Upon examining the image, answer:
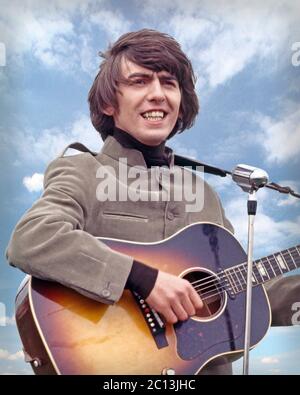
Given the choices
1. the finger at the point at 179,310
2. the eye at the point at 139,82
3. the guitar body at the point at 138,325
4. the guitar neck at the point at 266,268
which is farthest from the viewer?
the eye at the point at 139,82

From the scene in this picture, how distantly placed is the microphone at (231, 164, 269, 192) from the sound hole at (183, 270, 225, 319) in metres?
0.29

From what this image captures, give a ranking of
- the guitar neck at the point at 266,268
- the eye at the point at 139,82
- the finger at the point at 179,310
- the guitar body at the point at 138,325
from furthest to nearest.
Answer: the eye at the point at 139,82 → the guitar neck at the point at 266,268 → the finger at the point at 179,310 → the guitar body at the point at 138,325

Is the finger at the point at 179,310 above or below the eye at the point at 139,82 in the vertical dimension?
below

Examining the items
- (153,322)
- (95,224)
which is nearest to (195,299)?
(153,322)

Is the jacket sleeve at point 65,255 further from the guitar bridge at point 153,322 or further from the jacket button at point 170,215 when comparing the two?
the jacket button at point 170,215

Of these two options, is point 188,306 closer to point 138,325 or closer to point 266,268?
point 138,325

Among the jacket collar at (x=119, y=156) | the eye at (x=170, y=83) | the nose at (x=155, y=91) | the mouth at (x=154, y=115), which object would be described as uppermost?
the eye at (x=170, y=83)

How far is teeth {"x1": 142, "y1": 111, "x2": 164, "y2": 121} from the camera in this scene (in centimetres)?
189

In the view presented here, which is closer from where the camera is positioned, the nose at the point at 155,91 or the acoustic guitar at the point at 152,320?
the acoustic guitar at the point at 152,320

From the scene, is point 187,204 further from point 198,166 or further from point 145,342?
point 145,342

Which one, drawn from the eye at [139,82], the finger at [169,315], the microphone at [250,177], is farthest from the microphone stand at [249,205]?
the eye at [139,82]

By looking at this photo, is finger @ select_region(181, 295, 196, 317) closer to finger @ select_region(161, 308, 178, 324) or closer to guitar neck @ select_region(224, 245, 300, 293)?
finger @ select_region(161, 308, 178, 324)

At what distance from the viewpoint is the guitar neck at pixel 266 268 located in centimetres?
174

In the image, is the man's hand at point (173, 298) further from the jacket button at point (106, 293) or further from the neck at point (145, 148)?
the neck at point (145, 148)
